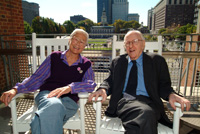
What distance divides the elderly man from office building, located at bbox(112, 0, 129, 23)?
130 meters

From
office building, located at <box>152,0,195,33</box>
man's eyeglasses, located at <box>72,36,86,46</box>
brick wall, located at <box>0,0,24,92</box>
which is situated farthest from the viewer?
office building, located at <box>152,0,195,33</box>

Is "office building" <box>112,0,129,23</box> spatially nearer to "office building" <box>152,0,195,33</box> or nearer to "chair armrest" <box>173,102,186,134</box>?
"office building" <box>152,0,195,33</box>

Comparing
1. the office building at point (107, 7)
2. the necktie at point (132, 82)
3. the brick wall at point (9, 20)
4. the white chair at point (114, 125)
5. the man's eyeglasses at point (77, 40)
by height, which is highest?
the office building at point (107, 7)

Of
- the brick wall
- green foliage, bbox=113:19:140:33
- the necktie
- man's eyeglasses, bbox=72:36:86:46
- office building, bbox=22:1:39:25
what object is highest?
office building, bbox=22:1:39:25

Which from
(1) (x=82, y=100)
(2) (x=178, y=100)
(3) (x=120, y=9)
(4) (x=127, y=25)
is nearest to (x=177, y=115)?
(2) (x=178, y=100)

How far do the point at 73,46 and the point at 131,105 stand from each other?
38.8 inches

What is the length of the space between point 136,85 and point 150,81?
0.16 meters

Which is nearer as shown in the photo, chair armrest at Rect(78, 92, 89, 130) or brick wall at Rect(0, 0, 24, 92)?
chair armrest at Rect(78, 92, 89, 130)

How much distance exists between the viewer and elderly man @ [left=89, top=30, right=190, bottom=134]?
148 centimetres

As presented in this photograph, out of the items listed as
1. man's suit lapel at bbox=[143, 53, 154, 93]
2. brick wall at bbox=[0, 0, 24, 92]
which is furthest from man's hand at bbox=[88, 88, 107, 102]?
brick wall at bbox=[0, 0, 24, 92]

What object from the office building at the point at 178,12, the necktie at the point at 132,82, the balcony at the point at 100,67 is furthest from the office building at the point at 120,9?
the necktie at the point at 132,82

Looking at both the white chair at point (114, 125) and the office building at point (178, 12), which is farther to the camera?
the office building at point (178, 12)

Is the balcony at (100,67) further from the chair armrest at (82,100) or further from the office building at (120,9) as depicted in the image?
the office building at (120,9)

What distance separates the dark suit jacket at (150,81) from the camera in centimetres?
159
